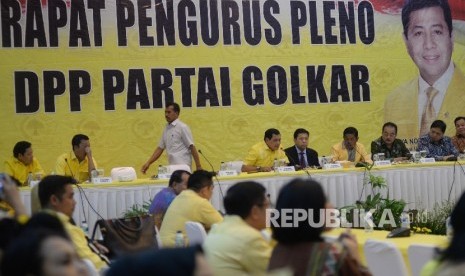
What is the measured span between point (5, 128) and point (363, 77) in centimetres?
436

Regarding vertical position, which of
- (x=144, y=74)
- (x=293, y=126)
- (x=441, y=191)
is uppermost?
(x=144, y=74)

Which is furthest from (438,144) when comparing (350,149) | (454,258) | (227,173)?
(454,258)

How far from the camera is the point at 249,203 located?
3.83 metres

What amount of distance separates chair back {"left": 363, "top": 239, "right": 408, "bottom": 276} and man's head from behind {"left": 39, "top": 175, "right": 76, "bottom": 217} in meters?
1.51

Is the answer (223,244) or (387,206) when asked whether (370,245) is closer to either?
(223,244)

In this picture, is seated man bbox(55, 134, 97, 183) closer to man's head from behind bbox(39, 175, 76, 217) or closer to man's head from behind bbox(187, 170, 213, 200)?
man's head from behind bbox(187, 170, 213, 200)

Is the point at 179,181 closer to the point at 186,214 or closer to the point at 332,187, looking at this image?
the point at 186,214

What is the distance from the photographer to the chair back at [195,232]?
17.0 ft

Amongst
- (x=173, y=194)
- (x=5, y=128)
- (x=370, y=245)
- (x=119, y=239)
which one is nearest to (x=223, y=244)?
(x=370, y=245)

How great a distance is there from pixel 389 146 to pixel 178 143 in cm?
225

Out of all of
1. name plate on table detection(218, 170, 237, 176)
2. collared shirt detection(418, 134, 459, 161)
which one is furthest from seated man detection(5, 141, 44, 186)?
collared shirt detection(418, 134, 459, 161)

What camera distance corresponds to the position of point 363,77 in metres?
11.2

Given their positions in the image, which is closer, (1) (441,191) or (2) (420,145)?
(1) (441,191)

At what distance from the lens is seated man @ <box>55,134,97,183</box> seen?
8750 millimetres
